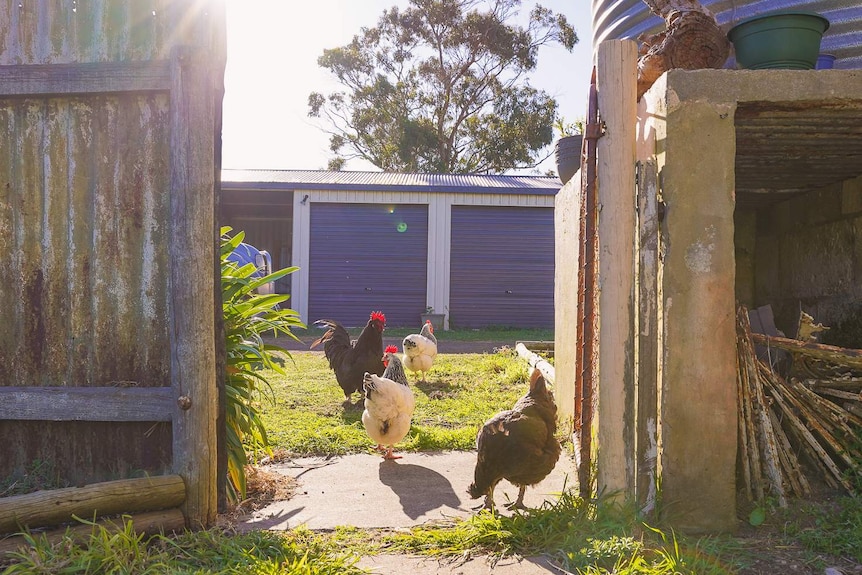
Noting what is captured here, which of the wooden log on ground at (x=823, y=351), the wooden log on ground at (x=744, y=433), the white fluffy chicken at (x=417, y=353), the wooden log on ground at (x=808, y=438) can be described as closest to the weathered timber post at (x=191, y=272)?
the wooden log on ground at (x=744, y=433)

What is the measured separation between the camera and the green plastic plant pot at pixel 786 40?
3.57 meters

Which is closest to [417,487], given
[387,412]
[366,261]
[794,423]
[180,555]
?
[387,412]

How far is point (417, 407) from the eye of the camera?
6.97 meters

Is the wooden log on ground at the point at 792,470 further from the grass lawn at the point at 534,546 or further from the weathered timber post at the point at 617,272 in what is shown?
the weathered timber post at the point at 617,272

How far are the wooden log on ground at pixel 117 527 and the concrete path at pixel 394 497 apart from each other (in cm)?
42

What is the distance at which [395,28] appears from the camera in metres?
30.7

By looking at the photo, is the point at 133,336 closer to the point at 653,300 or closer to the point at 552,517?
the point at 552,517

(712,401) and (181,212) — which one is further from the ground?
(181,212)

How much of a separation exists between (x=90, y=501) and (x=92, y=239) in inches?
50.8

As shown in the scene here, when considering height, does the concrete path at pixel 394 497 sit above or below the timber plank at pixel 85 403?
below

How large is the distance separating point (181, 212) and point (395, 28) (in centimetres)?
2973

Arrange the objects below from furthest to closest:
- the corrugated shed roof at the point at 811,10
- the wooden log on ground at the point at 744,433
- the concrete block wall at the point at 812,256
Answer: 1. the concrete block wall at the point at 812,256
2. the corrugated shed roof at the point at 811,10
3. the wooden log on ground at the point at 744,433

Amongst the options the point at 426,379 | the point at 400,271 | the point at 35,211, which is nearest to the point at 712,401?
the point at 35,211

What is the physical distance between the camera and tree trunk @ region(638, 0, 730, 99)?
394cm
